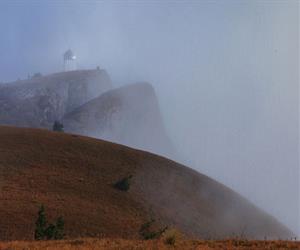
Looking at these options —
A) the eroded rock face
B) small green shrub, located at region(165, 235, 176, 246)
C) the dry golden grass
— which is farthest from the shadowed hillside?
the eroded rock face

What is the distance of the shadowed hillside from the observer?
49281 millimetres

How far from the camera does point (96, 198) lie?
5703 centimetres

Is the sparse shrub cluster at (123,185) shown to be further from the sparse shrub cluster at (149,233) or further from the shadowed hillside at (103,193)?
the sparse shrub cluster at (149,233)

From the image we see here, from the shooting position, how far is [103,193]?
59.2 metres

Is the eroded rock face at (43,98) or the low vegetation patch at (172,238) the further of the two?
the eroded rock face at (43,98)

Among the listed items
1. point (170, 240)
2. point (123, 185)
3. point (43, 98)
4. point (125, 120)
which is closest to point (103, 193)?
point (123, 185)

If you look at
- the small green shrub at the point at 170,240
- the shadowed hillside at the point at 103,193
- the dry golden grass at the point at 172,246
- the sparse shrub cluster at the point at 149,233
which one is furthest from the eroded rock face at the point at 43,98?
the small green shrub at the point at 170,240

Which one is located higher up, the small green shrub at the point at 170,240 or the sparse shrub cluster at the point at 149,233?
the small green shrub at the point at 170,240

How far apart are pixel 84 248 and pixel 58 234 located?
1364 centimetres

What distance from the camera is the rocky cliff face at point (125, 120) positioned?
168000 millimetres

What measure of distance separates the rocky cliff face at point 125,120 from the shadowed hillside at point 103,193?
87543mm

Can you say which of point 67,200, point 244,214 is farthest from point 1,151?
point 244,214

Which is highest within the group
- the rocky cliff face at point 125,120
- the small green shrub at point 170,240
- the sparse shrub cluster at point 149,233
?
the small green shrub at point 170,240

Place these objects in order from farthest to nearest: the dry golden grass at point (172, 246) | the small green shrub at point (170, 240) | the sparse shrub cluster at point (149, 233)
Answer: the sparse shrub cluster at point (149, 233) < the small green shrub at point (170, 240) < the dry golden grass at point (172, 246)
